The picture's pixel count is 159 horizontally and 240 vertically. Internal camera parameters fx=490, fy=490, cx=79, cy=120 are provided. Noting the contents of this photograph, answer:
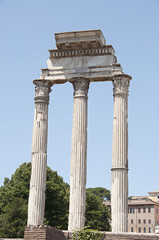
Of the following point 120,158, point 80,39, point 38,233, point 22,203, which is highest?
point 80,39

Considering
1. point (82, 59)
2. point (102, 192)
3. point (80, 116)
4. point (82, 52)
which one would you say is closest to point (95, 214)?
point (80, 116)

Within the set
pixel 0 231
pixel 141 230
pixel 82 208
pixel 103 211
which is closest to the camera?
pixel 82 208

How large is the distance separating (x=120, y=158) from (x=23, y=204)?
2099 cm

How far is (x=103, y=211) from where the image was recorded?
79.3m

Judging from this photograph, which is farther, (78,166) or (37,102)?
(37,102)

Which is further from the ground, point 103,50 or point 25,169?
point 103,50

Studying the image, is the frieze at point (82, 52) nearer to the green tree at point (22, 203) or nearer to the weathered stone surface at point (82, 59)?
the weathered stone surface at point (82, 59)

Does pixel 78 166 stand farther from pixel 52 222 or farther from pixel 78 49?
pixel 52 222

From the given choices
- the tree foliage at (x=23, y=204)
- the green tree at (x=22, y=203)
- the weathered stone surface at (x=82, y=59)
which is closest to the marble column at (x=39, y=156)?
the weathered stone surface at (x=82, y=59)

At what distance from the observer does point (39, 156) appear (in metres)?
37.7

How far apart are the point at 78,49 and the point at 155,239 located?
704 inches

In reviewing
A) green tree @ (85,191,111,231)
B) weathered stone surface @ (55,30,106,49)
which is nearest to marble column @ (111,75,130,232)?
weathered stone surface @ (55,30,106,49)

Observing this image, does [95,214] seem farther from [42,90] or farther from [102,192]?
[102,192]

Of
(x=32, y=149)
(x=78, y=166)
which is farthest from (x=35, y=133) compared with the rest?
(x=78, y=166)
